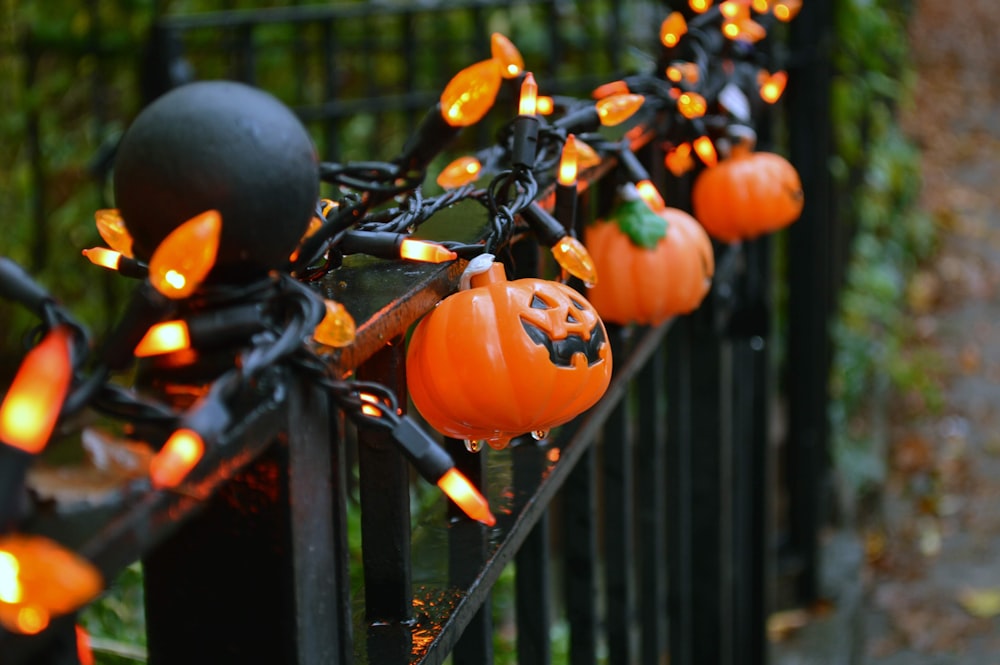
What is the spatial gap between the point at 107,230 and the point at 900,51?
752 centimetres

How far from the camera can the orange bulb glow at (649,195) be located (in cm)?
179

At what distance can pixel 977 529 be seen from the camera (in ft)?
16.8

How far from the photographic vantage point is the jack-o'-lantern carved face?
1.20m

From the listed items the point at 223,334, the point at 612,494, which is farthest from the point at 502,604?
the point at 223,334

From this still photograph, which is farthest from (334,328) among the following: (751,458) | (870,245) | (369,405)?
(870,245)

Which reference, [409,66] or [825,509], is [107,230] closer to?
[409,66]

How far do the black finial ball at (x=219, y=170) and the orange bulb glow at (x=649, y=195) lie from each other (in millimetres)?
1027

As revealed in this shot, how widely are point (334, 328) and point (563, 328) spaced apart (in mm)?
399

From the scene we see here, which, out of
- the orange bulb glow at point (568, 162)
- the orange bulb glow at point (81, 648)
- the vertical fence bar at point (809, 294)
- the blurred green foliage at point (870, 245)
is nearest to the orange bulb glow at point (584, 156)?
the orange bulb glow at point (568, 162)

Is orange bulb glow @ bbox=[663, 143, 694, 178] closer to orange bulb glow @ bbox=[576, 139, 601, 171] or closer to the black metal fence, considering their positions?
the black metal fence

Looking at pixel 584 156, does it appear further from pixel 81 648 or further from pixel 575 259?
pixel 81 648

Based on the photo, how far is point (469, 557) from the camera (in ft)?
4.70

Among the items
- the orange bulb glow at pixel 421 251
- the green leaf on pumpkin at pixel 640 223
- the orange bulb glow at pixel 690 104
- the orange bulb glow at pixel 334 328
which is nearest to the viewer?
the orange bulb glow at pixel 334 328

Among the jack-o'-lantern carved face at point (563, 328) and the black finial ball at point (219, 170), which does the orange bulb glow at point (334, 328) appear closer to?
the black finial ball at point (219, 170)
